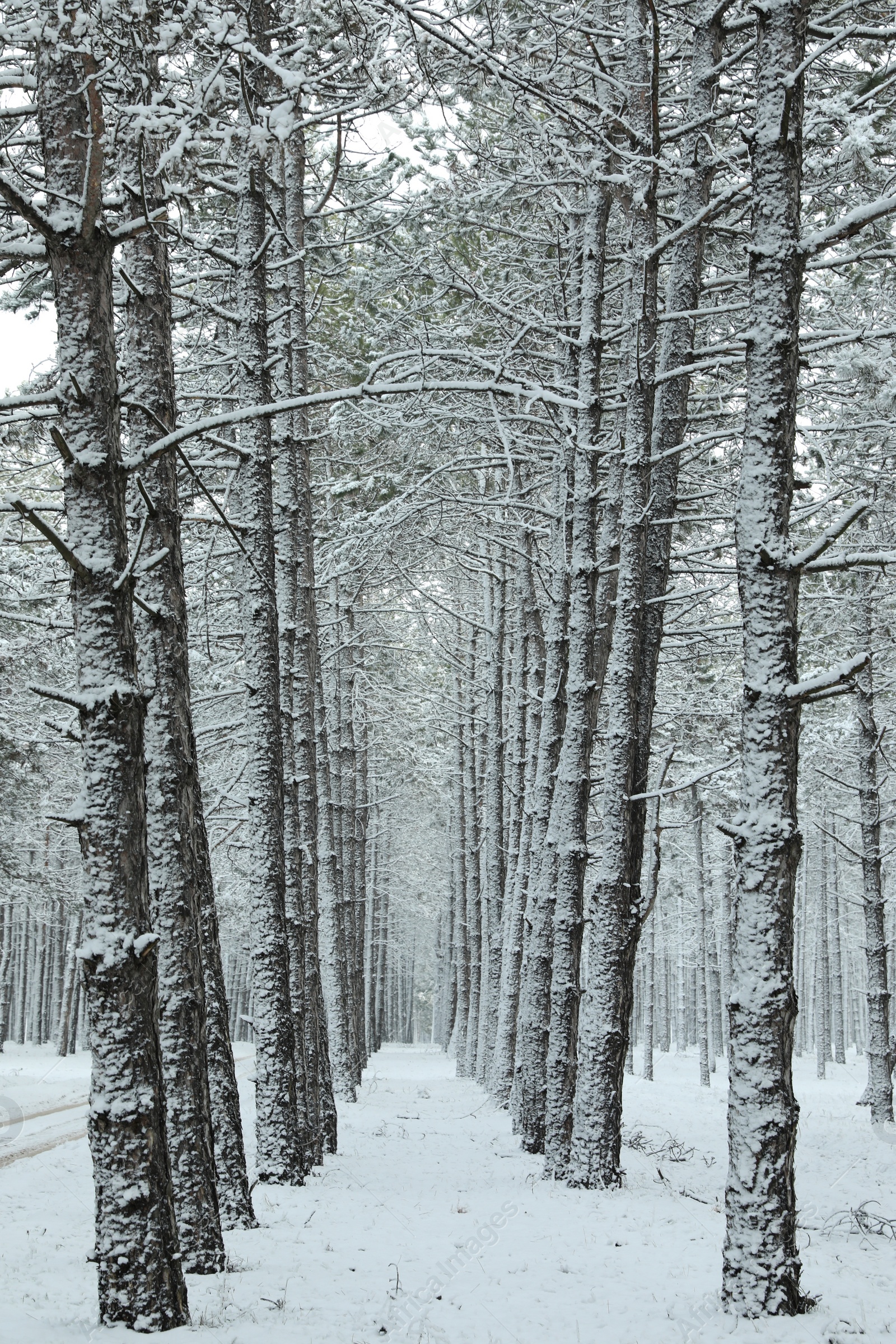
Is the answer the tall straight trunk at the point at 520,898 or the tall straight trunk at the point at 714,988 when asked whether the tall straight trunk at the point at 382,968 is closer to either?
the tall straight trunk at the point at 714,988

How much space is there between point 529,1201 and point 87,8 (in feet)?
28.9

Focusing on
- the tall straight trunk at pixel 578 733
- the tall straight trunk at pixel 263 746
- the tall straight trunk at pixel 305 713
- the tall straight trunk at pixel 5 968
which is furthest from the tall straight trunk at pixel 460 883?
the tall straight trunk at pixel 263 746

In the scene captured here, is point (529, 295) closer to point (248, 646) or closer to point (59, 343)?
point (248, 646)

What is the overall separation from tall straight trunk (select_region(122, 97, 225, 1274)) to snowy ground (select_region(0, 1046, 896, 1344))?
0.63 metres

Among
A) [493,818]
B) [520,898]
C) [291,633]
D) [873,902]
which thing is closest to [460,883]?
[493,818]

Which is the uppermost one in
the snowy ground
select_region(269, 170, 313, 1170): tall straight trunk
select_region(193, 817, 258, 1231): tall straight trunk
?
select_region(269, 170, 313, 1170): tall straight trunk

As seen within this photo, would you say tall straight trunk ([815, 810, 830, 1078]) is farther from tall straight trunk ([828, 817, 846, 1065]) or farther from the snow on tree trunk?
the snow on tree trunk

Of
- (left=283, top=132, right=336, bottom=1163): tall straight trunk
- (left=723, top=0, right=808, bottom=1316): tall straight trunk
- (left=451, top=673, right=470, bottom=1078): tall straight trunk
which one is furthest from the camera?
(left=451, top=673, right=470, bottom=1078): tall straight trunk

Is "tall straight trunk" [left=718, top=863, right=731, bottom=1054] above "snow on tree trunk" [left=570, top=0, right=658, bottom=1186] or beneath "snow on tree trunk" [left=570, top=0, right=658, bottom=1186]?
beneath

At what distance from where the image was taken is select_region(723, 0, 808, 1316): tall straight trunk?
16.5 ft

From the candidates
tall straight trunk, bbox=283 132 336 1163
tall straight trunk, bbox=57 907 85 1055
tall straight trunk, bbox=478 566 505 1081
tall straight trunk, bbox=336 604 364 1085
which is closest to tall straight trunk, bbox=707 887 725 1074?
tall straight trunk, bbox=478 566 505 1081

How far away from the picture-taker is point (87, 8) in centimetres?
434

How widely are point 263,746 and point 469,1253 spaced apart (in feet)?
14.2

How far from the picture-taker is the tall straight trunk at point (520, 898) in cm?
Answer: 1647
